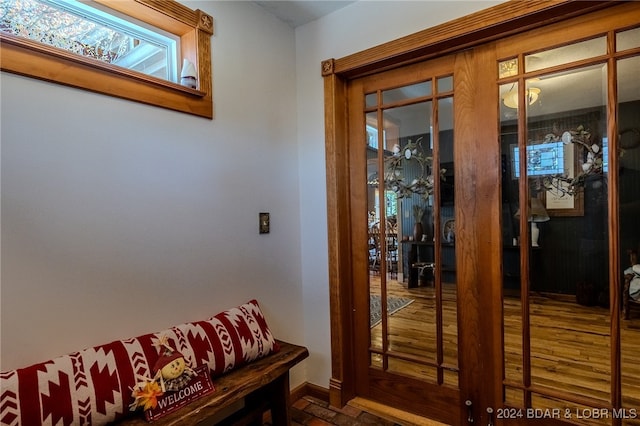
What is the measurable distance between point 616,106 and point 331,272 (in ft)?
5.41

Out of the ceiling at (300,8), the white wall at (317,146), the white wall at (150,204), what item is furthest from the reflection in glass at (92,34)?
the white wall at (317,146)

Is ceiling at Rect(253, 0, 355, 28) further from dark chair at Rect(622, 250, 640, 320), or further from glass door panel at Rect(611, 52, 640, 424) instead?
dark chair at Rect(622, 250, 640, 320)

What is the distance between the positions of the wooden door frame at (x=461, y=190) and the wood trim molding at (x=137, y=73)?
0.77m

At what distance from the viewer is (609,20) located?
4.80ft

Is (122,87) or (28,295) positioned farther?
(122,87)

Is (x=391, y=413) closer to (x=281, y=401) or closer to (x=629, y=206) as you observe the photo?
(x=281, y=401)

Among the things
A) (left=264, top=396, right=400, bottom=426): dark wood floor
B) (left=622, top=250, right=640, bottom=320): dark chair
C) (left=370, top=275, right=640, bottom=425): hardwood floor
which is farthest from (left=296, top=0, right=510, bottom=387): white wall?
(left=622, top=250, right=640, bottom=320): dark chair

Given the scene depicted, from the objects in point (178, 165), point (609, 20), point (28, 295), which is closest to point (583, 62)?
point (609, 20)

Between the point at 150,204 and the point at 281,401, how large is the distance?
1230 millimetres

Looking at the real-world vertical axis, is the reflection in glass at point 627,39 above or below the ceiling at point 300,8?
below

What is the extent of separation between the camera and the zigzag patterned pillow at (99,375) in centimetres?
106

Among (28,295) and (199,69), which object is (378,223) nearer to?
(199,69)

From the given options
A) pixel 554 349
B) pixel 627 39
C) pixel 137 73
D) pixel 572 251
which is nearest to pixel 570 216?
pixel 572 251

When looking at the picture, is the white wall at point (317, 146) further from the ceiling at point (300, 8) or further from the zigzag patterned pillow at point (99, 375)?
the zigzag patterned pillow at point (99, 375)
